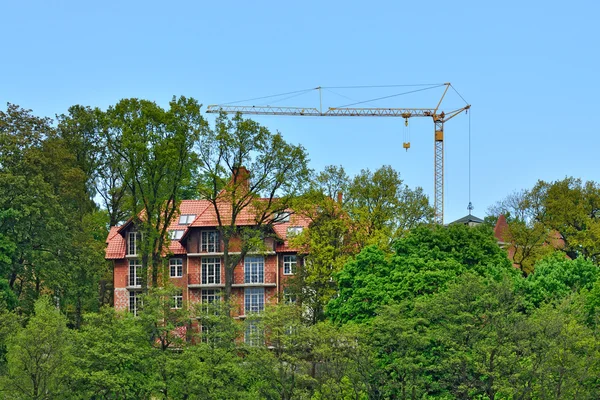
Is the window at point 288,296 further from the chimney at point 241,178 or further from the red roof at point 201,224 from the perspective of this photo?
the chimney at point 241,178

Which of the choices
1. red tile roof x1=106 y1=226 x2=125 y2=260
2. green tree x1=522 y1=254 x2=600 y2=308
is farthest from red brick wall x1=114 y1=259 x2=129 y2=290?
green tree x1=522 y1=254 x2=600 y2=308

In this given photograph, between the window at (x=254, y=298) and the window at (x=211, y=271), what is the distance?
2.32 metres

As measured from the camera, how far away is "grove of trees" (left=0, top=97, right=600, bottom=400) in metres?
50.5

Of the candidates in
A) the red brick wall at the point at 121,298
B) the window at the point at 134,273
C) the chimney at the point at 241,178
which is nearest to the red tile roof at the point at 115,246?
the window at the point at 134,273

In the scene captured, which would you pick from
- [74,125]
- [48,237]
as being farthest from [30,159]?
[74,125]

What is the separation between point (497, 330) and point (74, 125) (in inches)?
1432

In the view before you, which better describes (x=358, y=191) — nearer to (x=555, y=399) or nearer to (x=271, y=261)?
(x=271, y=261)

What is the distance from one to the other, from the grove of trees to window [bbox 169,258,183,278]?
7.00m

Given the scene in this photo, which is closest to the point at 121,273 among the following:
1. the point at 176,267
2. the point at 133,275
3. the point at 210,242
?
the point at 133,275

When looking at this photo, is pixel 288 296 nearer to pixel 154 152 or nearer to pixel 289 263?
pixel 289 263

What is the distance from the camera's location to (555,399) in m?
48.6

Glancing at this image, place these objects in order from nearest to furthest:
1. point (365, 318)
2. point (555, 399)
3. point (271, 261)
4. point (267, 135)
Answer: point (555, 399) < point (365, 318) < point (267, 135) < point (271, 261)

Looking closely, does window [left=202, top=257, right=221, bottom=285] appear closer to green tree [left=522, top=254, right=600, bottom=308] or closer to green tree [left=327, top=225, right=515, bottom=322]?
green tree [left=327, top=225, right=515, bottom=322]

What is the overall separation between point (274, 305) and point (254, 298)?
68.4ft
